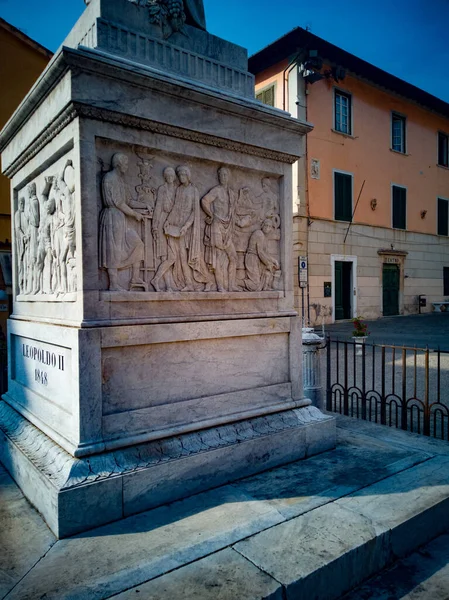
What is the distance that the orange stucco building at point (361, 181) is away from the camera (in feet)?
55.8

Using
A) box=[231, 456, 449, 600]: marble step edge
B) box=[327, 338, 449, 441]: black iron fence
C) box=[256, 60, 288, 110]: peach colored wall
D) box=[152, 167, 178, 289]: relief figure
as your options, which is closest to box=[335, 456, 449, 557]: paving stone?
box=[231, 456, 449, 600]: marble step edge

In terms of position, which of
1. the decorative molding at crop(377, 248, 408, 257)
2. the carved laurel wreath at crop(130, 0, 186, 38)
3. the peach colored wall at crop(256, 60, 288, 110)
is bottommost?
the decorative molding at crop(377, 248, 408, 257)

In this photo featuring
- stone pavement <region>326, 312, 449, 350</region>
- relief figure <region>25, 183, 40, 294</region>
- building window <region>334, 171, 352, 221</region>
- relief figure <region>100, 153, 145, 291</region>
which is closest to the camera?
relief figure <region>100, 153, 145, 291</region>

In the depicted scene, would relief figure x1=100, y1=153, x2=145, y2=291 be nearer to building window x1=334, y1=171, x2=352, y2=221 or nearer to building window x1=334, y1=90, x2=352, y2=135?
building window x1=334, y1=171, x2=352, y2=221

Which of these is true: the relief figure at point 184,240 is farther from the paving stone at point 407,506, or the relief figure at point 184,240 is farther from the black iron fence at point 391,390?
the black iron fence at point 391,390

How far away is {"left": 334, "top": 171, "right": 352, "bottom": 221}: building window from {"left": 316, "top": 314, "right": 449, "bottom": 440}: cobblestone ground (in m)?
4.69

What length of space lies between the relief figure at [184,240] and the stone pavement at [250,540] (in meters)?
1.60

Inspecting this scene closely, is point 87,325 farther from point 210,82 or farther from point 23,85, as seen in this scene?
point 23,85

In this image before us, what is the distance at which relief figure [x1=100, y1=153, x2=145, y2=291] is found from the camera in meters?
3.03

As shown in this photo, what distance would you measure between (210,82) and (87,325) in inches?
90.3

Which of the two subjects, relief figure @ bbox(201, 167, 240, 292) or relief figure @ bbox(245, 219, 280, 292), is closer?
relief figure @ bbox(201, 167, 240, 292)

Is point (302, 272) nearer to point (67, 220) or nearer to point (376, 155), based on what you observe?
point (376, 155)

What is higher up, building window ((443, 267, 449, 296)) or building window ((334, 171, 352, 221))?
building window ((334, 171, 352, 221))

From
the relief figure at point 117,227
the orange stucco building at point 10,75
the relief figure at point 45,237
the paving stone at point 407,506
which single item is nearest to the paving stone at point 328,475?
the paving stone at point 407,506
